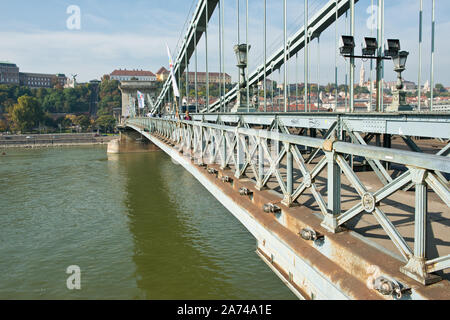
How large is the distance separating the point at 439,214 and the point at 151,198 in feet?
56.4

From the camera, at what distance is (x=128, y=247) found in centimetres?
1244

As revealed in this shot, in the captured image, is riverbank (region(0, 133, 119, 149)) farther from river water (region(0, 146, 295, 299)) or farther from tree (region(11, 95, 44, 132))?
river water (region(0, 146, 295, 299))

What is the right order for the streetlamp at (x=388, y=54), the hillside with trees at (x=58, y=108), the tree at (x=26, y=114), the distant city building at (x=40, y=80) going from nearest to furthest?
the streetlamp at (x=388, y=54)
the tree at (x=26, y=114)
the hillside with trees at (x=58, y=108)
the distant city building at (x=40, y=80)

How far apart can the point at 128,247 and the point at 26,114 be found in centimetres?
9544

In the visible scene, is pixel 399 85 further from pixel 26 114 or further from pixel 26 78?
pixel 26 78

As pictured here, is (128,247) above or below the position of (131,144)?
below

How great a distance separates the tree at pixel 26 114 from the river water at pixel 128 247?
8089 cm

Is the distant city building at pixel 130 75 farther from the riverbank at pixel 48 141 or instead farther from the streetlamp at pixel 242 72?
the streetlamp at pixel 242 72

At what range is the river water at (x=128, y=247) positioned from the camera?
9.40 meters

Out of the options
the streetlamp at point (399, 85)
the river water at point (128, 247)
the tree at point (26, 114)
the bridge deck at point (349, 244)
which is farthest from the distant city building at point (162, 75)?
the bridge deck at point (349, 244)

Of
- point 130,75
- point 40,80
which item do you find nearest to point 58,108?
point 130,75

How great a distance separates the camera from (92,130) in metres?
102
